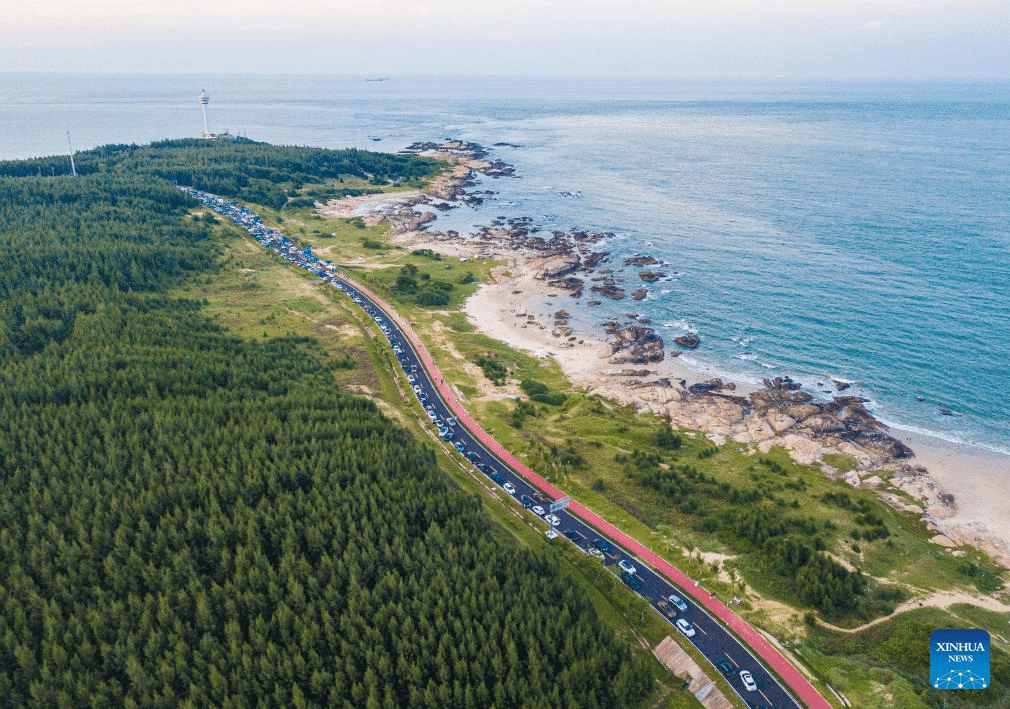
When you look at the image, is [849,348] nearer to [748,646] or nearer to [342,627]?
[748,646]

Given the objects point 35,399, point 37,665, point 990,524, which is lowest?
point 990,524

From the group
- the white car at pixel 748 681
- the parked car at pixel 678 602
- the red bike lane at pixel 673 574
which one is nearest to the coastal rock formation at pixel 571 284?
the red bike lane at pixel 673 574

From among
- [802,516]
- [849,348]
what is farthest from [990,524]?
[849,348]

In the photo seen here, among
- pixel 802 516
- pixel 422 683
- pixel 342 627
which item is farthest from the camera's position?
pixel 802 516

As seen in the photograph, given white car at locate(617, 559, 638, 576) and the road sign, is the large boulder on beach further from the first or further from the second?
white car at locate(617, 559, 638, 576)

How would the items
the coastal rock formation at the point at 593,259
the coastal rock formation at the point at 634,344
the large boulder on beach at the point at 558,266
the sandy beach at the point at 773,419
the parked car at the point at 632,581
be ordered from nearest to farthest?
the parked car at the point at 632,581 → the sandy beach at the point at 773,419 → the coastal rock formation at the point at 634,344 → the large boulder on beach at the point at 558,266 → the coastal rock formation at the point at 593,259

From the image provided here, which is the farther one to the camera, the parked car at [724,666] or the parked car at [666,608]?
the parked car at [666,608]

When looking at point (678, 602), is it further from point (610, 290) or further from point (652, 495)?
point (610, 290)

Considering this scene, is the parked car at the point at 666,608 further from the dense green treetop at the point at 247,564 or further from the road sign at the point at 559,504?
the road sign at the point at 559,504
